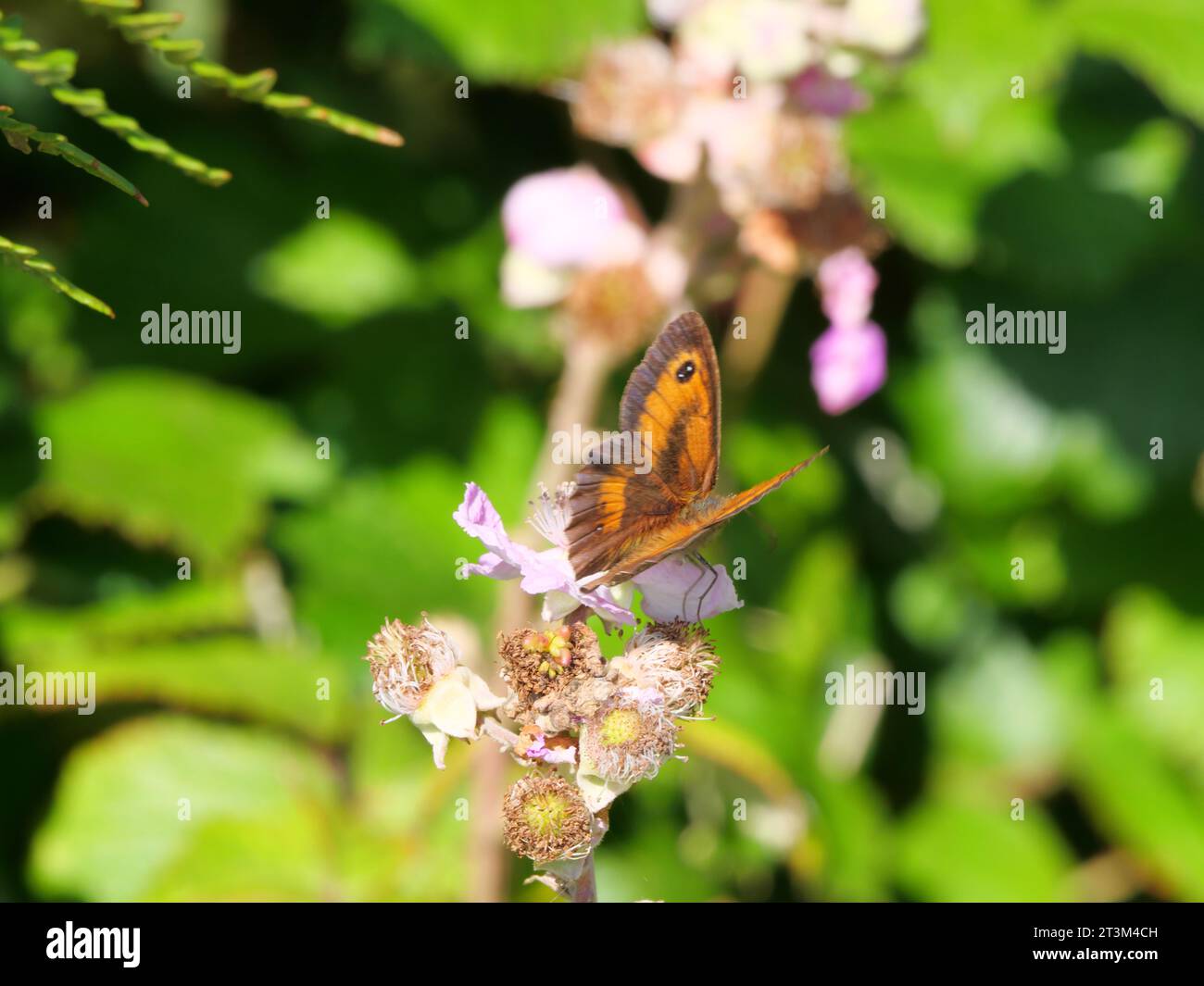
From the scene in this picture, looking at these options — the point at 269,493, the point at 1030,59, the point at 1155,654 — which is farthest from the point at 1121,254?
the point at 269,493

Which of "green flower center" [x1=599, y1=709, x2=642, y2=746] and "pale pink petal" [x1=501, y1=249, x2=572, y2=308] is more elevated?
"pale pink petal" [x1=501, y1=249, x2=572, y2=308]

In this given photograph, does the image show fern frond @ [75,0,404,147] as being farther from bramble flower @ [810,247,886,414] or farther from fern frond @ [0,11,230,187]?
bramble flower @ [810,247,886,414]

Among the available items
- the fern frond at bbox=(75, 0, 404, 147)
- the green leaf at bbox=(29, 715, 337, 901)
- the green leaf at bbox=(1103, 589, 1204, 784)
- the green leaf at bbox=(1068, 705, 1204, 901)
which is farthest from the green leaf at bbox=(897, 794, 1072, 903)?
the fern frond at bbox=(75, 0, 404, 147)

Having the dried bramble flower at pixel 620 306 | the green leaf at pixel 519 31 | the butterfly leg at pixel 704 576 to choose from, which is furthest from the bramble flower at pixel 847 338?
the butterfly leg at pixel 704 576

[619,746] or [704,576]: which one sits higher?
[704,576]

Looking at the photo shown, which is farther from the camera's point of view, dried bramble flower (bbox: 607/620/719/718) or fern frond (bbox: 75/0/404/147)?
dried bramble flower (bbox: 607/620/719/718)

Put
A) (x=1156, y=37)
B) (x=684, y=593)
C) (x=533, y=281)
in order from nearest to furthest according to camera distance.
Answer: (x=684, y=593), (x=533, y=281), (x=1156, y=37)

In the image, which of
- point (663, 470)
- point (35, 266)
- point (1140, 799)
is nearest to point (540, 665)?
point (663, 470)

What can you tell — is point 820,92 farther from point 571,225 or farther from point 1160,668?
point 1160,668
